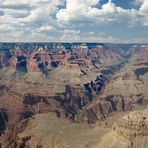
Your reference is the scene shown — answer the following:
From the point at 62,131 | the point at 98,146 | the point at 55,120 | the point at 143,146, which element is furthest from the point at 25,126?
the point at 143,146

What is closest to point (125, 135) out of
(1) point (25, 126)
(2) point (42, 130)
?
(2) point (42, 130)

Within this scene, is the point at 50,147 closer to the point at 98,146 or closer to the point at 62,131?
the point at 62,131

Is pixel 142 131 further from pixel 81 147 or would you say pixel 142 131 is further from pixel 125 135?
pixel 81 147

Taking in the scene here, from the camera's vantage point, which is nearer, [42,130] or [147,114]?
[147,114]

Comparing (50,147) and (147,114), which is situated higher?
(147,114)

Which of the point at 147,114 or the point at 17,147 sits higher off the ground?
the point at 147,114

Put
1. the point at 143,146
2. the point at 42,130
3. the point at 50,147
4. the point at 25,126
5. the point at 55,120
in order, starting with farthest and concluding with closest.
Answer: the point at 25,126, the point at 55,120, the point at 42,130, the point at 50,147, the point at 143,146

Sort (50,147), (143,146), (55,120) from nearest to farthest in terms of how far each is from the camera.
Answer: (143,146) < (50,147) < (55,120)

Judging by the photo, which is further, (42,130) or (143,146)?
(42,130)

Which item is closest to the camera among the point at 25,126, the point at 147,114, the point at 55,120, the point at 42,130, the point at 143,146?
the point at 143,146
